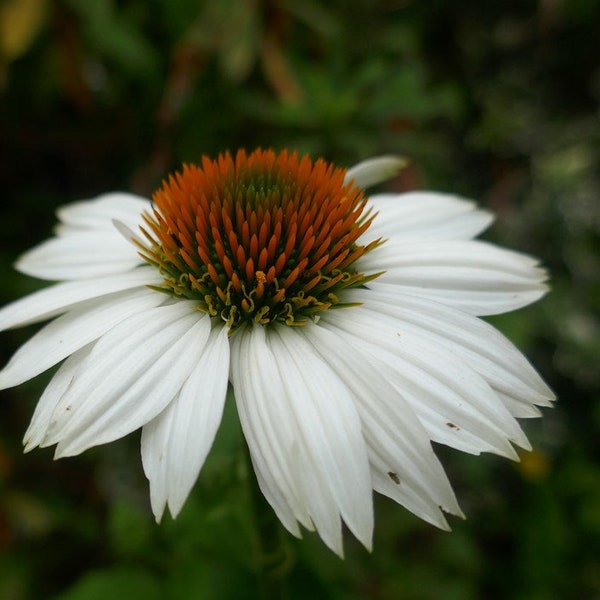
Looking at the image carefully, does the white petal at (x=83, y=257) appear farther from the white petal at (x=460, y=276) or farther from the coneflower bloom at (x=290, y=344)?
the white petal at (x=460, y=276)

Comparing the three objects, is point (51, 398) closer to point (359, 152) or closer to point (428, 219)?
point (428, 219)

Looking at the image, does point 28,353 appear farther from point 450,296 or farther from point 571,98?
point 571,98

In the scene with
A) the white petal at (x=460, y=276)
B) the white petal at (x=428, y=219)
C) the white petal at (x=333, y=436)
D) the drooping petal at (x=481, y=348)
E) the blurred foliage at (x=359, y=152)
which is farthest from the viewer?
the blurred foliage at (x=359, y=152)

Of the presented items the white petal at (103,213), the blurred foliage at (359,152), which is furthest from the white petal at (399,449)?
the blurred foliage at (359,152)

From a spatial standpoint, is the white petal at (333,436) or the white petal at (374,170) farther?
the white petal at (374,170)

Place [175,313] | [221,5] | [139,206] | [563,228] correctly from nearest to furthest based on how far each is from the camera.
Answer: [175,313], [139,206], [221,5], [563,228]

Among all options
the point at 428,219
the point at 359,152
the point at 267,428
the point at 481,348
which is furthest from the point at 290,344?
the point at 359,152

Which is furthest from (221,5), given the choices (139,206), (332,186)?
(332,186)
